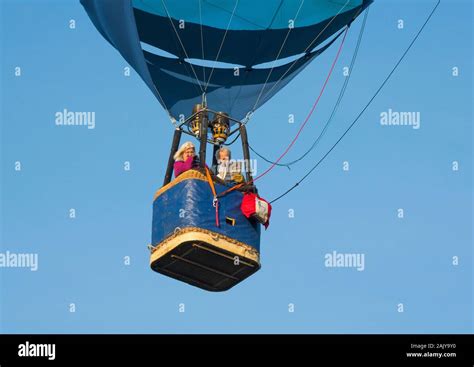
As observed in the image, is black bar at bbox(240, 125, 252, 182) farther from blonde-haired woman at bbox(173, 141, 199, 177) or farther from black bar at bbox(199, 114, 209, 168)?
blonde-haired woman at bbox(173, 141, 199, 177)

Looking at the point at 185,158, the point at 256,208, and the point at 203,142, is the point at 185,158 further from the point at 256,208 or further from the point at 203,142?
the point at 256,208

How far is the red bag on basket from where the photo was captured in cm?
2178

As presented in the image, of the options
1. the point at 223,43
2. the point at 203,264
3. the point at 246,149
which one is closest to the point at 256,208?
the point at 203,264

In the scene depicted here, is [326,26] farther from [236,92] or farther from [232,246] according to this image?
[232,246]

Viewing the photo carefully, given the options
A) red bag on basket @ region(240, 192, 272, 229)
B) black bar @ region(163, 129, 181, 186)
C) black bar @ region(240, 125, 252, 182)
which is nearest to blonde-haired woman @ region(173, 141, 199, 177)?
black bar @ region(163, 129, 181, 186)

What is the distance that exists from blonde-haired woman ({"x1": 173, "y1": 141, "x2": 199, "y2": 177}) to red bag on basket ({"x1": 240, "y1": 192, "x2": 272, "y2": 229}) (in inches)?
32.9

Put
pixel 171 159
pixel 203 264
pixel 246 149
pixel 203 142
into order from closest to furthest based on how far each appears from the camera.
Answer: pixel 203 264, pixel 203 142, pixel 171 159, pixel 246 149

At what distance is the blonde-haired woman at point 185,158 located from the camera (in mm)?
22031

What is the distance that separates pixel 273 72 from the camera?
2481 centimetres

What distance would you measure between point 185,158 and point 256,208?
121 centimetres

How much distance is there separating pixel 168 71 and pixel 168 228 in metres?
3.73

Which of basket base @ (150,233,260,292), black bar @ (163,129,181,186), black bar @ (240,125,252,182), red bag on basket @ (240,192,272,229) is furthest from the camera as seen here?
black bar @ (163,129,181,186)

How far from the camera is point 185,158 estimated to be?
22141 mm
